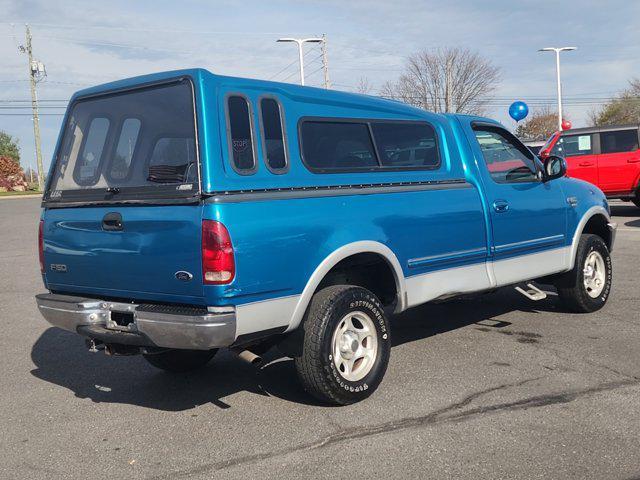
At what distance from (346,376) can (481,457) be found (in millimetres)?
1121

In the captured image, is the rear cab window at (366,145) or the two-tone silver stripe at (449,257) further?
the two-tone silver stripe at (449,257)

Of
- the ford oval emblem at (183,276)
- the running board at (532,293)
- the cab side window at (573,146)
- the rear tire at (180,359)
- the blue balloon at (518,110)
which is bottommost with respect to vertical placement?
the rear tire at (180,359)

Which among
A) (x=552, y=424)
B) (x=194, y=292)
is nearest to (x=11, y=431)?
(x=194, y=292)

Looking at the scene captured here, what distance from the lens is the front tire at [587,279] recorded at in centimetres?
662

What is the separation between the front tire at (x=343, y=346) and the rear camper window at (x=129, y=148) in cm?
114

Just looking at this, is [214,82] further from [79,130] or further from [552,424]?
[552,424]

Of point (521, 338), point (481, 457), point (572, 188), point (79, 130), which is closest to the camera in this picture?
point (481, 457)

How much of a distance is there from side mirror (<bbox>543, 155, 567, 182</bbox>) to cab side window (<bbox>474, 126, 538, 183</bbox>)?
0.34 ft

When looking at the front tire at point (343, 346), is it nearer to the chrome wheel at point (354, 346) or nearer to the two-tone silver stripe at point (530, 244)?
the chrome wheel at point (354, 346)

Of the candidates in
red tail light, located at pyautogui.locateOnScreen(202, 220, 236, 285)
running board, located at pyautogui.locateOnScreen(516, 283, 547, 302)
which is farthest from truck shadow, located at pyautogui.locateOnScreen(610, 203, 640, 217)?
red tail light, located at pyautogui.locateOnScreen(202, 220, 236, 285)

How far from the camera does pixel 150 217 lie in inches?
158

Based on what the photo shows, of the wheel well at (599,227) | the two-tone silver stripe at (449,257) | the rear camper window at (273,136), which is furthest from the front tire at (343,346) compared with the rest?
the wheel well at (599,227)

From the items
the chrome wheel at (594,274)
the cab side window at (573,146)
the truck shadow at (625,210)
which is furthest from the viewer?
the truck shadow at (625,210)

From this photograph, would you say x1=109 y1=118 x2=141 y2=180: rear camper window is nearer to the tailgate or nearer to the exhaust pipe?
the tailgate
